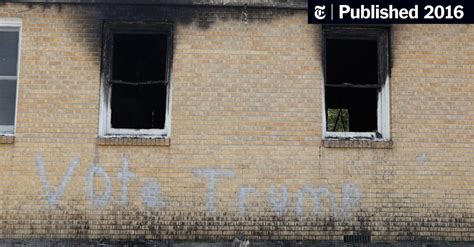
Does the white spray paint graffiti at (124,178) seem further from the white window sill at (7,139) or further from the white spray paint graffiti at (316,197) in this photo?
the white spray paint graffiti at (316,197)

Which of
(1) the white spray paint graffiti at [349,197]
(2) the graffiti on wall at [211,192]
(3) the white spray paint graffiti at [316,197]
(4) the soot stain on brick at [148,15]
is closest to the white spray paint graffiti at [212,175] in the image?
(2) the graffiti on wall at [211,192]

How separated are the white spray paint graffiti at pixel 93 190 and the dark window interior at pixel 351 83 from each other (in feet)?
11.2

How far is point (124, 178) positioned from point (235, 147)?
166 cm

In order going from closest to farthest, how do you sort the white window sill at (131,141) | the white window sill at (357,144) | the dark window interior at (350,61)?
1. the white window sill at (131,141)
2. the white window sill at (357,144)
3. the dark window interior at (350,61)

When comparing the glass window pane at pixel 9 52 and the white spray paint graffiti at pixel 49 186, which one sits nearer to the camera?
the white spray paint graffiti at pixel 49 186

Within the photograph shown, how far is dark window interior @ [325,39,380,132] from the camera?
723cm

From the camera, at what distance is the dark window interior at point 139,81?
23.1 ft

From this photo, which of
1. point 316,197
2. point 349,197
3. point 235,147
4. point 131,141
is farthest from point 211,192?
point 349,197

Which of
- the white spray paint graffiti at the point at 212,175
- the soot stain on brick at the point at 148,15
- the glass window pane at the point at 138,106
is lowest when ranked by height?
the white spray paint graffiti at the point at 212,175

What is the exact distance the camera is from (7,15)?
689cm

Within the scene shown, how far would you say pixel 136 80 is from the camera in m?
7.21

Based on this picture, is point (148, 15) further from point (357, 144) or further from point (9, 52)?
point (357, 144)

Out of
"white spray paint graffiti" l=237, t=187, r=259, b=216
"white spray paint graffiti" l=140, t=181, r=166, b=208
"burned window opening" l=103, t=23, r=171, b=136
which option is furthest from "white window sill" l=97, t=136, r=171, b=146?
"white spray paint graffiti" l=237, t=187, r=259, b=216

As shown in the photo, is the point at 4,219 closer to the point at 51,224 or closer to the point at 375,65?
the point at 51,224
